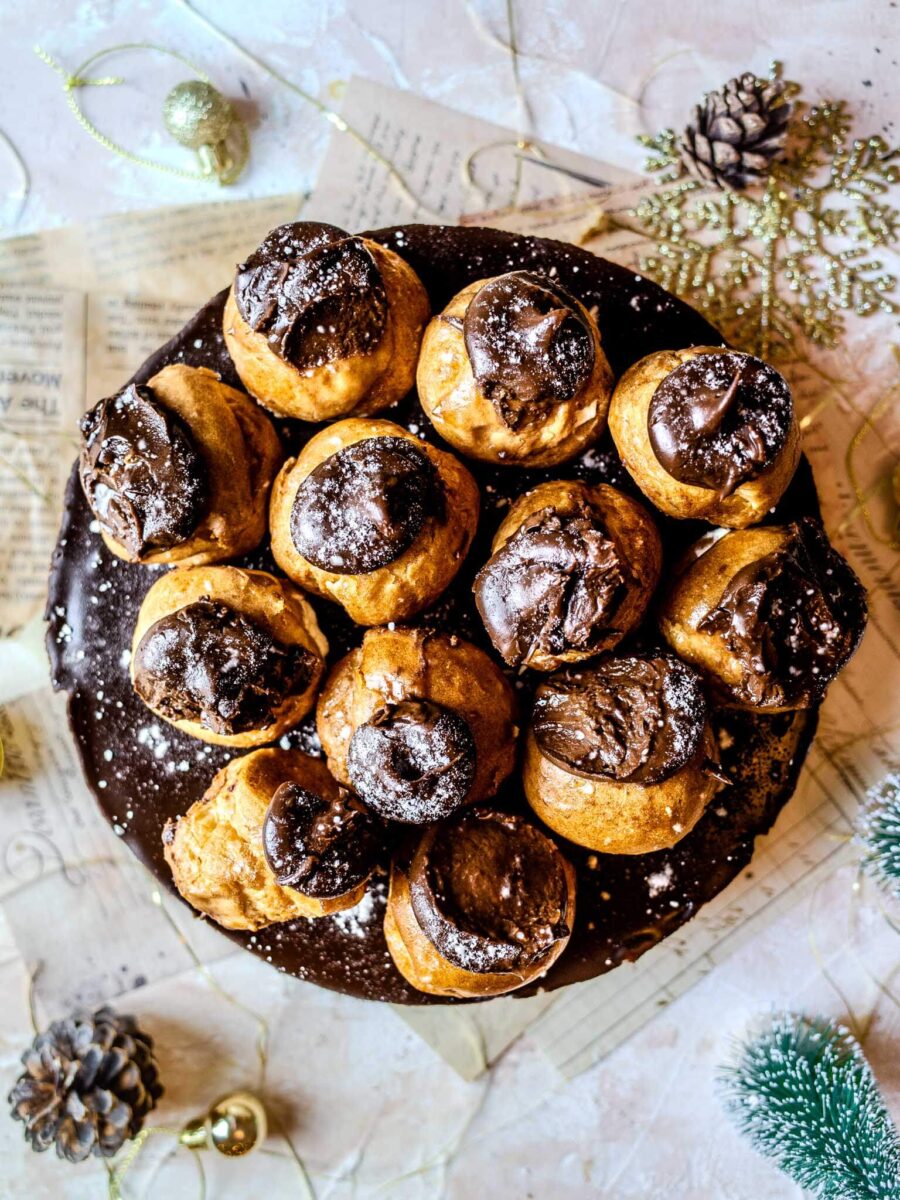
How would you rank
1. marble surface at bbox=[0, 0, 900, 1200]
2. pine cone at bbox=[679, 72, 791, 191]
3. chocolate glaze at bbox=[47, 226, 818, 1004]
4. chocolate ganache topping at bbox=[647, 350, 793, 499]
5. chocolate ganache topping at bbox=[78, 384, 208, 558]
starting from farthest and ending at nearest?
marble surface at bbox=[0, 0, 900, 1200]
pine cone at bbox=[679, 72, 791, 191]
chocolate glaze at bbox=[47, 226, 818, 1004]
chocolate ganache topping at bbox=[78, 384, 208, 558]
chocolate ganache topping at bbox=[647, 350, 793, 499]

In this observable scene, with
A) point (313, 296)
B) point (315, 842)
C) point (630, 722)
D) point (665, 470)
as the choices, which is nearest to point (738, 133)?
point (665, 470)

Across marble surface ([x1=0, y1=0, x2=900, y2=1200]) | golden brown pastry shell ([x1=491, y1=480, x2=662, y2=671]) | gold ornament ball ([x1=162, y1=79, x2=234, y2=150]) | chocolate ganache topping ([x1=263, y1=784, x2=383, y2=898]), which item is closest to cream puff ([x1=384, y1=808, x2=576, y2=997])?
chocolate ganache topping ([x1=263, y1=784, x2=383, y2=898])

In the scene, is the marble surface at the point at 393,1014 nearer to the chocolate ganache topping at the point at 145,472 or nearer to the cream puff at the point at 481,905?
the cream puff at the point at 481,905

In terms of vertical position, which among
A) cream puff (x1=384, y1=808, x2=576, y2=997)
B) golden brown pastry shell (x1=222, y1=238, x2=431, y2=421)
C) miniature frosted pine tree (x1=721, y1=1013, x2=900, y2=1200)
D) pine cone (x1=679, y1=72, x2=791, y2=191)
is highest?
pine cone (x1=679, y1=72, x2=791, y2=191)

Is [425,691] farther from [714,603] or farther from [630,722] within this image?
[714,603]

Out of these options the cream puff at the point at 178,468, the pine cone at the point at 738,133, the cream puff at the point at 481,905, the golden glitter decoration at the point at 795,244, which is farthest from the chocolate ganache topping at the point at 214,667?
the pine cone at the point at 738,133

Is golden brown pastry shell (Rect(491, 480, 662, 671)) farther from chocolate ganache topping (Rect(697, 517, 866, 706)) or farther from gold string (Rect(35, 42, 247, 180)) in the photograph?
gold string (Rect(35, 42, 247, 180))
